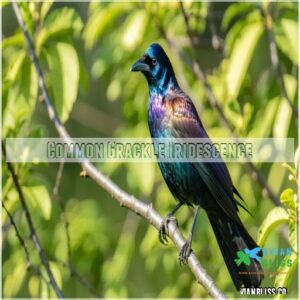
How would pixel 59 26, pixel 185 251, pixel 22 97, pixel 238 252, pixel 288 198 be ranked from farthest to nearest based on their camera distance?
1. pixel 22 97
2. pixel 59 26
3. pixel 238 252
4. pixel 185 251
5. pixel 288 198

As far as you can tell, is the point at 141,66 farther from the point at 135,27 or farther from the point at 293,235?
the point at 293,235

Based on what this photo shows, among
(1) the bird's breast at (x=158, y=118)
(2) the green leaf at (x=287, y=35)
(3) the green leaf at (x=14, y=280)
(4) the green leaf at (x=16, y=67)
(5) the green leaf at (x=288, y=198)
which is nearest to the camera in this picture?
(5) the green leaf at (x=288, y=198)

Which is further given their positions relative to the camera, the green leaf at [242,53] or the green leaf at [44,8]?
the green leaf at [242,53]

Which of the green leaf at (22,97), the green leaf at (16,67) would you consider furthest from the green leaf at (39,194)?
the green leaf at (16,67)

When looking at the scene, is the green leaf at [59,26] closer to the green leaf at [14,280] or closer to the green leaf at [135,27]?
the green leaf at [135,27]

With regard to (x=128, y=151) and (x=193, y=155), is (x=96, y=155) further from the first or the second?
(x=193, y=155)

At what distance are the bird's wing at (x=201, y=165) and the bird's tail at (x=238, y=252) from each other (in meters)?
0.12

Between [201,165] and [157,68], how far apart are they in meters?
0.64

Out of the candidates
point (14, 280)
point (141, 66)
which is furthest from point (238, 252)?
point (14, 280)

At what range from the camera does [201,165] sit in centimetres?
407

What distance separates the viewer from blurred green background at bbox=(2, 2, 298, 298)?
4.36 meters

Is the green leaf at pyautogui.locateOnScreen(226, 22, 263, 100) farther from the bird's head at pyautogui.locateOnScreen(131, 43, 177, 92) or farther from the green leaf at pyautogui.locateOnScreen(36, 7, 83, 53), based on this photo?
the green leaf at pyautogui.locateOnScreen(36, 7, 83, 53)

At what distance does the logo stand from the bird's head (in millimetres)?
1116

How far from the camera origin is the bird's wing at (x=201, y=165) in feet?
12.4
